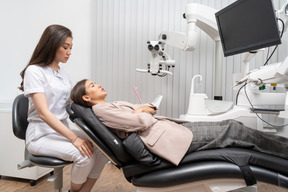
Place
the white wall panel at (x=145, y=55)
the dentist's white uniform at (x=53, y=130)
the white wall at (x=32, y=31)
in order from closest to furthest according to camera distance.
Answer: the dentist's white uniform at (x=53, y=130)
the white wall panel at (x=145, y=55)
the white wall at (x=32, y=31)

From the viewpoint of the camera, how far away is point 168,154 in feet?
3.30

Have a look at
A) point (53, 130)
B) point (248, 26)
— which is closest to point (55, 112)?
point (53, 130)

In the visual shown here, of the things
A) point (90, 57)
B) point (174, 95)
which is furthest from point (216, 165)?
point (90, 57)

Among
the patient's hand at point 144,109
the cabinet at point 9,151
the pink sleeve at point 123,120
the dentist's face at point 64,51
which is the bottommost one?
the cabinet at point 9,151

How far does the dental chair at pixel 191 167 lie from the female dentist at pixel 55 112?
0.60 ft

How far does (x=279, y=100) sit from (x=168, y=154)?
1023 millimetres

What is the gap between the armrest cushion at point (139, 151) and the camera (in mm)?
988

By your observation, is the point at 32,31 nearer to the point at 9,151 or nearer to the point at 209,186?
the point at 9,151

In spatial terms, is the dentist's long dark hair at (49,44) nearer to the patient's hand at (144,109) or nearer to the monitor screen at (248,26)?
the patient's hand at (144,109)

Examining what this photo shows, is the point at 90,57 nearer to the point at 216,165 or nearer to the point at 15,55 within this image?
the point at 15,55

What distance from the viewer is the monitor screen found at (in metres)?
1.25

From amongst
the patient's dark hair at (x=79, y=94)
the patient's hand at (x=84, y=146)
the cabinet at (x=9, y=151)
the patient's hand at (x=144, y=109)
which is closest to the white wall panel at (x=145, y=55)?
the cabinet at (x=9, y=151)

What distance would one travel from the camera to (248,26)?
4.75ft

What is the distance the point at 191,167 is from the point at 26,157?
38.4 inches
